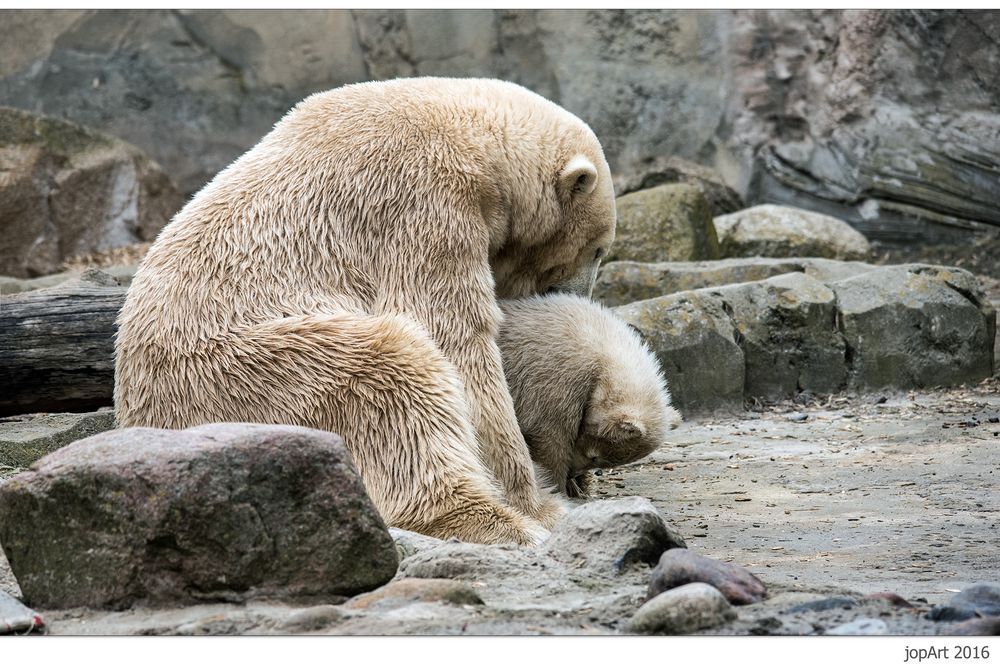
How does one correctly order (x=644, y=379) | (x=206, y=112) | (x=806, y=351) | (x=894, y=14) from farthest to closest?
(x=206, y=112) → (x=894, y=14) → (x=806, y=351) → (x=644, y=379)

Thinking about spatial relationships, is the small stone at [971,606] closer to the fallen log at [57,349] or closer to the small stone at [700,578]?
the small stone at [700,578]

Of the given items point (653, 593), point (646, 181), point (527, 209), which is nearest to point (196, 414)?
point (527, 209)

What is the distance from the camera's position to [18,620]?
2.67 metres

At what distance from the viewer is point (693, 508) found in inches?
175

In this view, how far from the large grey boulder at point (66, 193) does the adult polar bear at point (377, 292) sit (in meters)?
6.34

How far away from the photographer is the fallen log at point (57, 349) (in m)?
4.63

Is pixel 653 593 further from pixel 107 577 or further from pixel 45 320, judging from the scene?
pixel 45 320

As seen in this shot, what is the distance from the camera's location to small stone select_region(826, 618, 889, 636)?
2.44 m

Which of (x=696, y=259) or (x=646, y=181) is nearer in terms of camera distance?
(x=696, y=259)

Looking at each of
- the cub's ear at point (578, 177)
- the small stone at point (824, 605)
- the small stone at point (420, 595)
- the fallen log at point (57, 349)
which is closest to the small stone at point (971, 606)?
the small stone at point (824, 605)

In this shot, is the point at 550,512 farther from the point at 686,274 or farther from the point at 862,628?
the point at 686,274

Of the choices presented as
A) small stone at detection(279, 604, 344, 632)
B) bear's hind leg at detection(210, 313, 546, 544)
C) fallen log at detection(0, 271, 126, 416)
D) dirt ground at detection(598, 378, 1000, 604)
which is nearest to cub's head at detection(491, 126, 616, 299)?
bear's hind leg at detection(210, 313, 546, 544)

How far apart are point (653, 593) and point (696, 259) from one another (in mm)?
6073

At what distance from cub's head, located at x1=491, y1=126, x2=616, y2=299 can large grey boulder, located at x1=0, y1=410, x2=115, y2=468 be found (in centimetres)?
173
